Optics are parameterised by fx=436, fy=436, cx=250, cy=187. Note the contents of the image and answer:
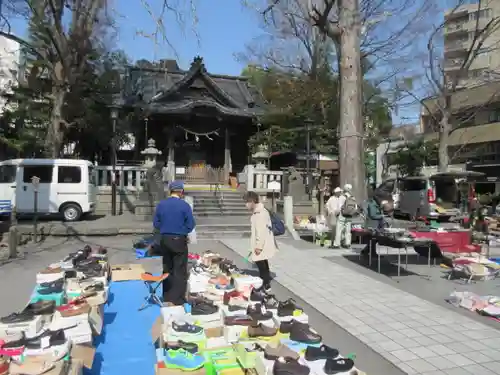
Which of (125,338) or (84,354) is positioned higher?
(84,354)

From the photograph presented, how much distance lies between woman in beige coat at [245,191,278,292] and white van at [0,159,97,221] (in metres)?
9.74

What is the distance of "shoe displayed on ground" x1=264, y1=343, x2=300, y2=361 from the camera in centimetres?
314

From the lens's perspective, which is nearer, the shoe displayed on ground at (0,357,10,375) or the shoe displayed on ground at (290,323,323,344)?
the shoe displayed on ground at (0,357,10,375)

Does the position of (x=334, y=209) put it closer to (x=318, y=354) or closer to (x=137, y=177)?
(x=318, y=354)

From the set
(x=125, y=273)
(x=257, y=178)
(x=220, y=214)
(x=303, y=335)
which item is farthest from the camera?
(x=257, y=178)

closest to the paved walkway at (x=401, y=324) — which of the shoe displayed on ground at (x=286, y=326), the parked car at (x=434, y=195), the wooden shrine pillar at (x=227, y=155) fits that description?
the shoe displayed on ground at (x=286, y=326)

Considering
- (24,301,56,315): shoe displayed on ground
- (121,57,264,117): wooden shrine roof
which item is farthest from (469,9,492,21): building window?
(24,301,56,315): shoe displayed on ground

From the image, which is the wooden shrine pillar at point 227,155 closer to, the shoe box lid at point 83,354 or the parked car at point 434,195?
the parked car at point 434,195

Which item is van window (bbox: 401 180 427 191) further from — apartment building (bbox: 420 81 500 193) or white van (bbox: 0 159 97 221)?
apartment building (bbox: 420 81 500 193)

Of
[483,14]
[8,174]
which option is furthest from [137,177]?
[483,14]

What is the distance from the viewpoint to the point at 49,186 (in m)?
14.3

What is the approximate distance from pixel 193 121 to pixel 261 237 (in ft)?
56.3

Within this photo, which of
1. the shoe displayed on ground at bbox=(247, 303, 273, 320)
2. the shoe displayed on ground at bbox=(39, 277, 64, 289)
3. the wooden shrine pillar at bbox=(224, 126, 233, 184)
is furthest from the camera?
the wooden shrine pillar at bbox=(224, 126, 233, 184)

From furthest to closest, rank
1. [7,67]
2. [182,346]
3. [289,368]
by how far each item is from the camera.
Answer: [7,67]
[182,346]
[289,368]
